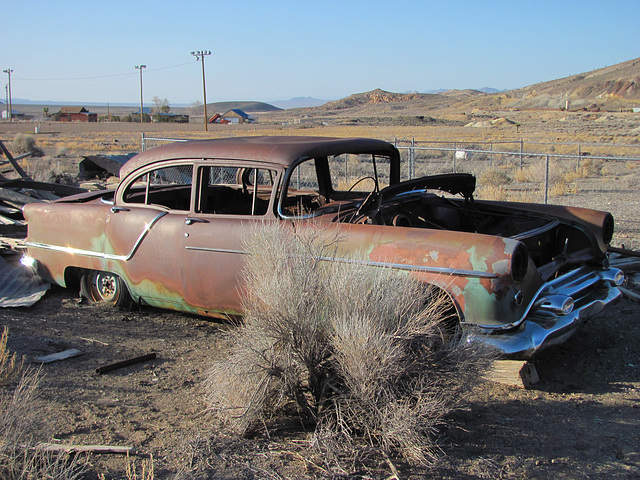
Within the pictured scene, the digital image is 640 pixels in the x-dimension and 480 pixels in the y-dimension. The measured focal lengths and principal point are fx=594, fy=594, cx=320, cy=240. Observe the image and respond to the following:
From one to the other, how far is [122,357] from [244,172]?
244cm

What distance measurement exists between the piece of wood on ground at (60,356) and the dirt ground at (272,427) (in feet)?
0.15

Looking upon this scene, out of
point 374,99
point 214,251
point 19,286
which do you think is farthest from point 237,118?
point 214,251

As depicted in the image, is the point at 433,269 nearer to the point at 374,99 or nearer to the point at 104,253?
the point at 104,253

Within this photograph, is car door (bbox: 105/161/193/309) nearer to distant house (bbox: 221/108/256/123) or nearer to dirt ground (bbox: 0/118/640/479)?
dirt ground (bbox: 0/118/640/479)

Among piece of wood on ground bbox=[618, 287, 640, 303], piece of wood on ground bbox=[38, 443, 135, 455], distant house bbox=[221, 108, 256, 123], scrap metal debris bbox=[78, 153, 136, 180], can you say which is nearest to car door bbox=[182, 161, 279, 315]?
piece of wood on ground bbox=[38, 443, 135, 455]

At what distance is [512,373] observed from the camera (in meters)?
4.09

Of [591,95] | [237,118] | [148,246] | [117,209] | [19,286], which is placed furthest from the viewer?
[237,118]

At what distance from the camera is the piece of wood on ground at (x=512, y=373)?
407cm

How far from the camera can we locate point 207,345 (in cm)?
501

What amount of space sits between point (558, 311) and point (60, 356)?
3737 mm

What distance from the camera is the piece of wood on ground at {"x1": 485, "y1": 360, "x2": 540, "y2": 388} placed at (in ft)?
13.4

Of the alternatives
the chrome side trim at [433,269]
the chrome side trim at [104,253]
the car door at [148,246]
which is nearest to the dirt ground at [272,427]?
the car door at [148,246]

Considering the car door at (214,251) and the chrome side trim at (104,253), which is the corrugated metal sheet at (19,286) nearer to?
the chrome side trim at (104,253)

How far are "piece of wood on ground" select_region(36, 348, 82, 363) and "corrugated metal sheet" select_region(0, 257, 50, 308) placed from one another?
4.95ft
